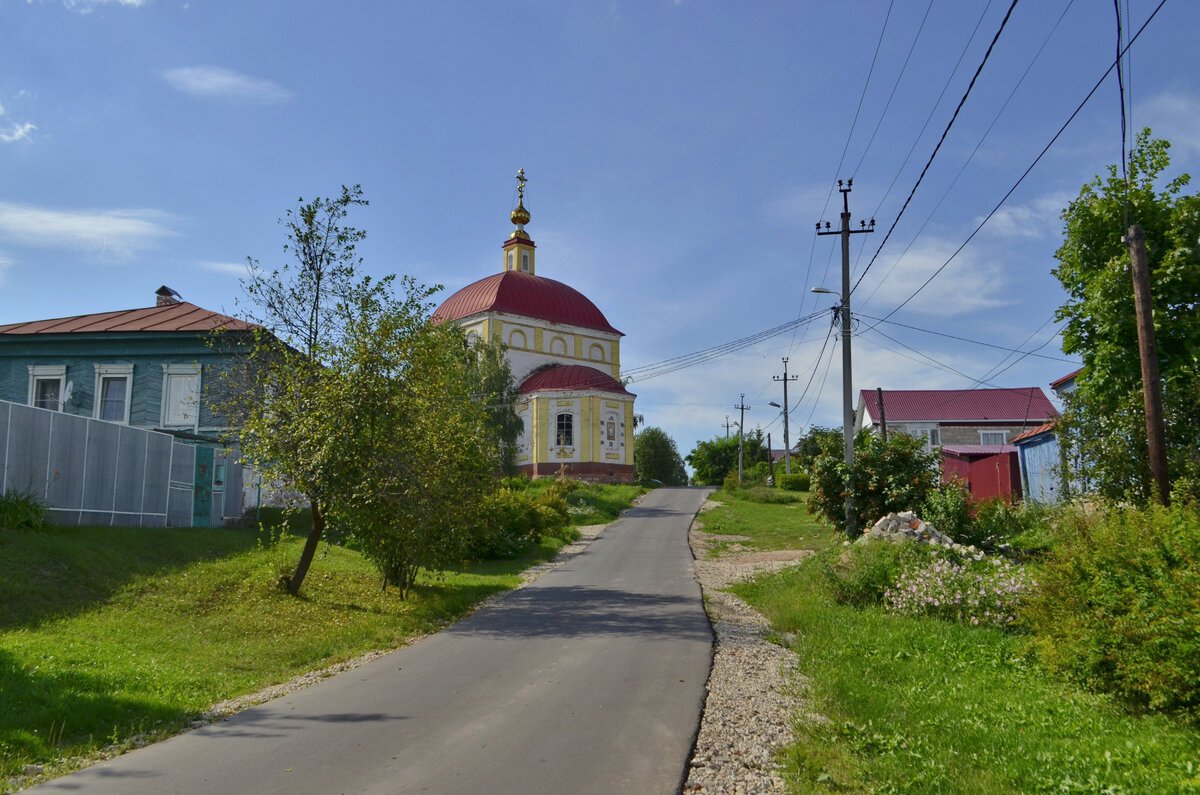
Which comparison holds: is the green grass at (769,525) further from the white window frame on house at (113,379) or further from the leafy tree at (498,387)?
the white window frame on house at (113,379)

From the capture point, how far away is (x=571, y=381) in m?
50.3

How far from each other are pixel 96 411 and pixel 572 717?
82.0 feet

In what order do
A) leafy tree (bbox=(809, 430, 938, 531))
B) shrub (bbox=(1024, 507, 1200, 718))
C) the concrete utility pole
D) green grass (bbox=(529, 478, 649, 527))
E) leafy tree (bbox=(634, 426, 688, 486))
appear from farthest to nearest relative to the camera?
leafy tree (bbox=(634, 426, 688, 486))
green grass (bbox=(529, 478, 649, 527))
leafy tree (bbox=(809, 430, 938, 531))
the concrete utility pole
shrub (bbox=(1024, 507, 1200, 718))

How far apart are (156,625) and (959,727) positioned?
10.2m

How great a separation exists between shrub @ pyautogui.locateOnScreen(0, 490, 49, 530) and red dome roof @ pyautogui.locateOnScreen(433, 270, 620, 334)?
3830cm

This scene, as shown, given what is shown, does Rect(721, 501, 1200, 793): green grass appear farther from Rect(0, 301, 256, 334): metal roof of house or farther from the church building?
the church building

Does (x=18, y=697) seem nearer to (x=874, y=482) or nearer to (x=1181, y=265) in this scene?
(x=874, y=482)

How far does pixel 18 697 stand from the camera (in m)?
7.59

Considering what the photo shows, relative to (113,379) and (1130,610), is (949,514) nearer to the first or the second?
(1130,610)

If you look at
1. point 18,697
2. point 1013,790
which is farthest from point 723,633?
point 18,697

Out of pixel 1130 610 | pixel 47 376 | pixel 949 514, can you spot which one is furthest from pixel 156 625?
pixel 47 376

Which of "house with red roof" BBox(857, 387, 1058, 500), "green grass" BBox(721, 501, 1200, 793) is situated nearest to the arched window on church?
"house with red roof" BBox(857, 387, 1058, 500)

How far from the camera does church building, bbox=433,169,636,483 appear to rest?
49.4 meters

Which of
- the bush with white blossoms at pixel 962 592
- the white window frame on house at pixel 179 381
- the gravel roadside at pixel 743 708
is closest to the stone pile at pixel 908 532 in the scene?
the bush with white blossoms at pixel 962 592
